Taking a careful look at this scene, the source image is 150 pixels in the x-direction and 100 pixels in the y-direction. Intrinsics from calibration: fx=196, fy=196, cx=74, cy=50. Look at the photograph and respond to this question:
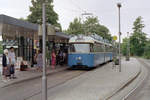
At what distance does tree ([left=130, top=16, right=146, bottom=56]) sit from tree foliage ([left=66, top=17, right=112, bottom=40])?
33.5 ft

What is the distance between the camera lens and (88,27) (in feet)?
217

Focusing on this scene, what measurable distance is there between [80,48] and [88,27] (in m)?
48.2

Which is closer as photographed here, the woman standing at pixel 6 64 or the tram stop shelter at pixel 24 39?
the woman standing at pixel 6 64

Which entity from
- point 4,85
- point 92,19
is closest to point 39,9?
point 92,19

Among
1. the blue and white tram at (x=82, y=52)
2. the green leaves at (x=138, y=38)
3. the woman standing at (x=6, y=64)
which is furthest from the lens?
the green leaves at (x=138, y=38)

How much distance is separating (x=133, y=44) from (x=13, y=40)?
65.4 metres

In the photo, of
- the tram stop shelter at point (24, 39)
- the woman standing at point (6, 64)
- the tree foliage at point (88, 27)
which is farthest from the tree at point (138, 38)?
the woman standing at point (6, 64)

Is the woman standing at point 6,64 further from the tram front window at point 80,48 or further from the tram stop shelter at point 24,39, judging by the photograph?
the tram front window at point 80,48

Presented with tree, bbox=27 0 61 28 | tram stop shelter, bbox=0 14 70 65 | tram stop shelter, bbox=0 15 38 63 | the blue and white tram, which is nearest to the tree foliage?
tree, bbox=27 0 61 28

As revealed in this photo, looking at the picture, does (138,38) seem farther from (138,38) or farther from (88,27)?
(88,27)

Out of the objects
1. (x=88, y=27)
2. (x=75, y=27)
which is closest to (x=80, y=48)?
(x=75, y=27)

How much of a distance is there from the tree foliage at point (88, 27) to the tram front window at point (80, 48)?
108 ft

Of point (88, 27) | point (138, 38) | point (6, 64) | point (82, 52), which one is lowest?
point (6, 64)

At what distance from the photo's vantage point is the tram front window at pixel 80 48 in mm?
18406
